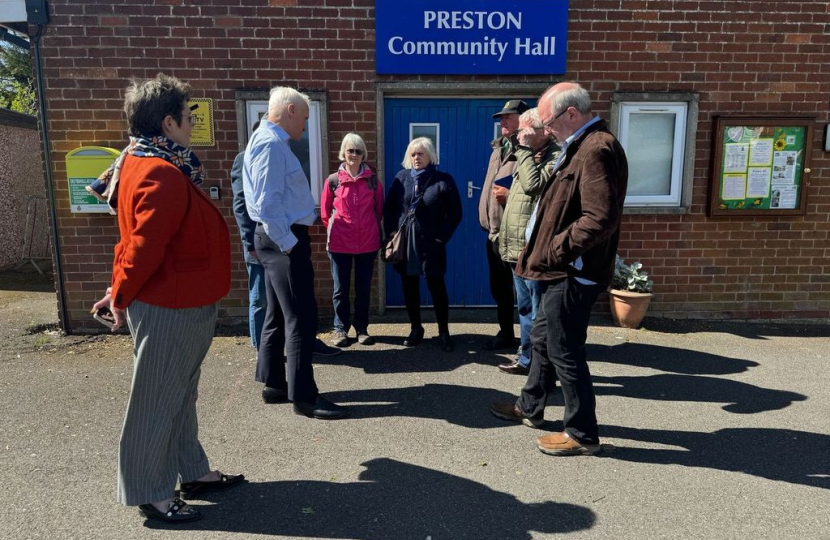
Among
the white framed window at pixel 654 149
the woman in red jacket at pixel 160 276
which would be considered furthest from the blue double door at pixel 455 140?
the woman in red jacket at pixel 160 276

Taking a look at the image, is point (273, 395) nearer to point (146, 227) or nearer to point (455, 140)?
point (146, 227)

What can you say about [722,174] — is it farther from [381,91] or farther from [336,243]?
[336,243]

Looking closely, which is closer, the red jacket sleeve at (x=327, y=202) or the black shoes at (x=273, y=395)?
the black shoes at (x=273, y=395)

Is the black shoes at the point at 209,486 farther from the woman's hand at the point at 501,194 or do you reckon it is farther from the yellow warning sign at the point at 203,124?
the yellow warning sign at the point at 203,124

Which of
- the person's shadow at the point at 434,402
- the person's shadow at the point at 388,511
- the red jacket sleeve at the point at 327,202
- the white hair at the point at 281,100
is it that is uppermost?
the white hair at the point at 281,100

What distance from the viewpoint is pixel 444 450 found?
11.4 ft

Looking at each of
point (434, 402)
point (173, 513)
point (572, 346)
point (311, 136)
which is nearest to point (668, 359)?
point (434, 402)

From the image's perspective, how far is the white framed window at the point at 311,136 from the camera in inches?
231

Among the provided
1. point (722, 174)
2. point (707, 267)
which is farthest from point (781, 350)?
point (722, 174)

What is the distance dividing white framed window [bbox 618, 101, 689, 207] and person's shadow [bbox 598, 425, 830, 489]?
3122 millimetres

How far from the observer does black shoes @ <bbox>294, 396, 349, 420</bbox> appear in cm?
386

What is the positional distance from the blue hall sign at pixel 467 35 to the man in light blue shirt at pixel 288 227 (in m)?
2.49

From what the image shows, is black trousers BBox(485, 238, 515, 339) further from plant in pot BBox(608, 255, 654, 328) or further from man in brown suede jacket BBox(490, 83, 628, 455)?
man in brown suede jacket BBox(490, 83, 628, 455)

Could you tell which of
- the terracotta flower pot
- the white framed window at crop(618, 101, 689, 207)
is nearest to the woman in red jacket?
the terracotta flower pot
